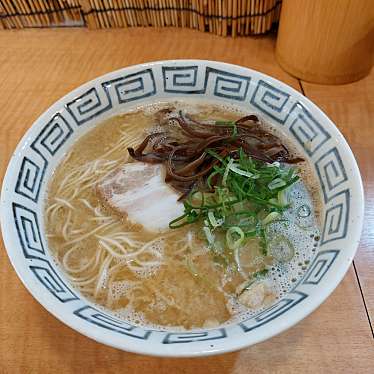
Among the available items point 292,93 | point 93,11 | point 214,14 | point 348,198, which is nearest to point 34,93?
point 93,11

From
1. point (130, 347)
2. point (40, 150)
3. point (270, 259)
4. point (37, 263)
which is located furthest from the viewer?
point (40, 150)

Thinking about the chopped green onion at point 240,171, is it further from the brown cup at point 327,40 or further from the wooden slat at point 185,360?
the brown cup at point 327,40

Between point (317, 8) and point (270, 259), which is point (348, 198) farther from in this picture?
point (317, 8)

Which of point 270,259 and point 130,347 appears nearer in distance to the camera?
point 130,347

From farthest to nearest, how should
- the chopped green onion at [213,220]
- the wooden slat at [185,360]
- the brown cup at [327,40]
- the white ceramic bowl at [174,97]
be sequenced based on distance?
the brown cup at [327,40]
the chopped green onion at [213,220]
the wooden slat at [185,360]
the white ceramic bowl at [174,97]

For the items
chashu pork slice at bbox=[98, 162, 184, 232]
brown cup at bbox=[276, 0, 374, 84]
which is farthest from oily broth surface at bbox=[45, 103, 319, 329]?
brown cup at bbox=[276, 0, 374, 84]

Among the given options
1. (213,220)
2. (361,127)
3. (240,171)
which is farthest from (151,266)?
(361,127)

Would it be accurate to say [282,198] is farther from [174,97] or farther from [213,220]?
[174,97]

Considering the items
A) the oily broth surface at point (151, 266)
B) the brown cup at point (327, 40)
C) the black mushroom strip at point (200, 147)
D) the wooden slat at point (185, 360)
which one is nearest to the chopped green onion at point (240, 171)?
the black mushroom strip at point (200, 147)
